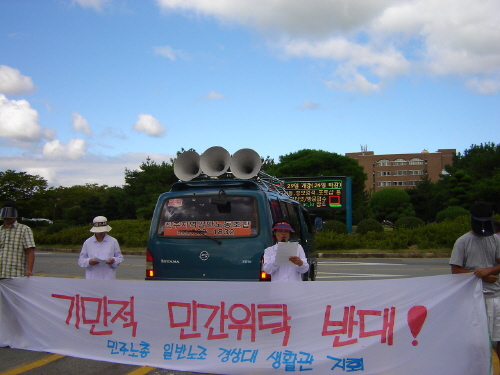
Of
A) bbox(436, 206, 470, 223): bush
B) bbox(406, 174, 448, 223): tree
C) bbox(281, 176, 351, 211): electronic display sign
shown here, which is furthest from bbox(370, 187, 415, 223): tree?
bbox(281, 176, 351, 211): electronic display sign

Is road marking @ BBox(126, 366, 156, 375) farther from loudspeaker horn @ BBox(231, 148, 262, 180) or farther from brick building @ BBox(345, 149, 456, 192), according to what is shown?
brick building @ BBox(345, 149, 456, 192)

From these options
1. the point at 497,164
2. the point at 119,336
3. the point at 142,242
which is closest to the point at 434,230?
the point at 142,242

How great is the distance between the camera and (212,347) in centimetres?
517

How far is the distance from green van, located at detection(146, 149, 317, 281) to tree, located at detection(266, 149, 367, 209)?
164ft

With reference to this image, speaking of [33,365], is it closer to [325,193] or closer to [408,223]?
[325,193]

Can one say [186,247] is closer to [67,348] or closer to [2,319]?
[67,348]

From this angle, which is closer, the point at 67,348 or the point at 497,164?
the point at 67,348

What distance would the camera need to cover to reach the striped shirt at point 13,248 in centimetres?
629

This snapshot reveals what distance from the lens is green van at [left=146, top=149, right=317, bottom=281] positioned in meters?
6.32

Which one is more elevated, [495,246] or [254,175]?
[254,175]

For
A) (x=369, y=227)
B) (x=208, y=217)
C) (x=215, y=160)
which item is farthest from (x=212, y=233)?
(x=369, y=227)

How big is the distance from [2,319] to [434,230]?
19998 millimetres

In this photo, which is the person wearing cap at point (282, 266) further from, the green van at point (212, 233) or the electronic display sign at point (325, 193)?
the electronic display sign at point (325, 193)

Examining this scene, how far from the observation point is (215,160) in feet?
28.2
